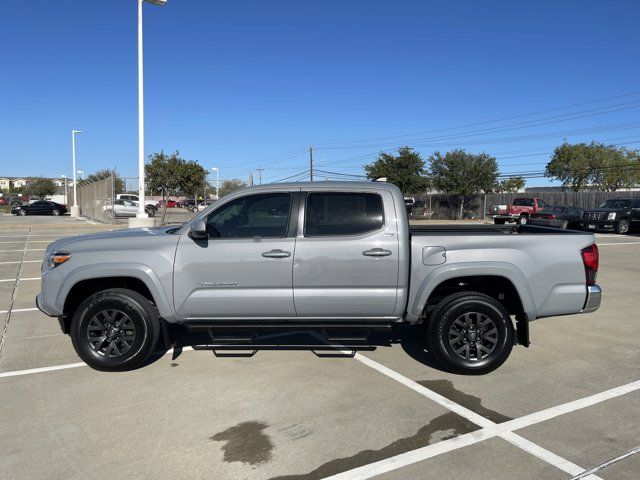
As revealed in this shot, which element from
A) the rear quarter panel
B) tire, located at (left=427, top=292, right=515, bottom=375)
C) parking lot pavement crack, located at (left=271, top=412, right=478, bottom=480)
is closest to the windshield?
the rear quarter panel

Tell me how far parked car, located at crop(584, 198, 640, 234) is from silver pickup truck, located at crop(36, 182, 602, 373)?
22562 millimetres

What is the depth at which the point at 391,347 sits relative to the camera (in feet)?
18.8

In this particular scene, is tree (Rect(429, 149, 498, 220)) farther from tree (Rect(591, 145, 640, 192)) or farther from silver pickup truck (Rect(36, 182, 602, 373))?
tree (Rect(591, 145, 640, 192))

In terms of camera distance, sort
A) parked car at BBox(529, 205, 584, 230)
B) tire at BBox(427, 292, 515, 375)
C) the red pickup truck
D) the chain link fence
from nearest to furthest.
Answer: tire at BBox(427, 292, 515, 375), the chain link fence, parked car at BBox(529, 205, 584, 230), the red pickup truck

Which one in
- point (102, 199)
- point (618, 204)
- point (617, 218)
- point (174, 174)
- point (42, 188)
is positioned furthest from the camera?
point (42, 188)

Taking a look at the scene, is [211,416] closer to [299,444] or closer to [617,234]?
[299,444]

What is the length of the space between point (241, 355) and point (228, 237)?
4.43 ft

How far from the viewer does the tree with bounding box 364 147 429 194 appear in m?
40.2

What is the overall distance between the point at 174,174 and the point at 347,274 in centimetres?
4702

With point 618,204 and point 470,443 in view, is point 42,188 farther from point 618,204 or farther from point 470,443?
point 470,443

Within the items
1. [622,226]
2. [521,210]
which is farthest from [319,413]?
[521,210]

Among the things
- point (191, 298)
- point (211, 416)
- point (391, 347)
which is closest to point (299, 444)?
point (211, 416)

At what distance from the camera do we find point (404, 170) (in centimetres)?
4022

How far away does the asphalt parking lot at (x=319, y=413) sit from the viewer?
326 cm
